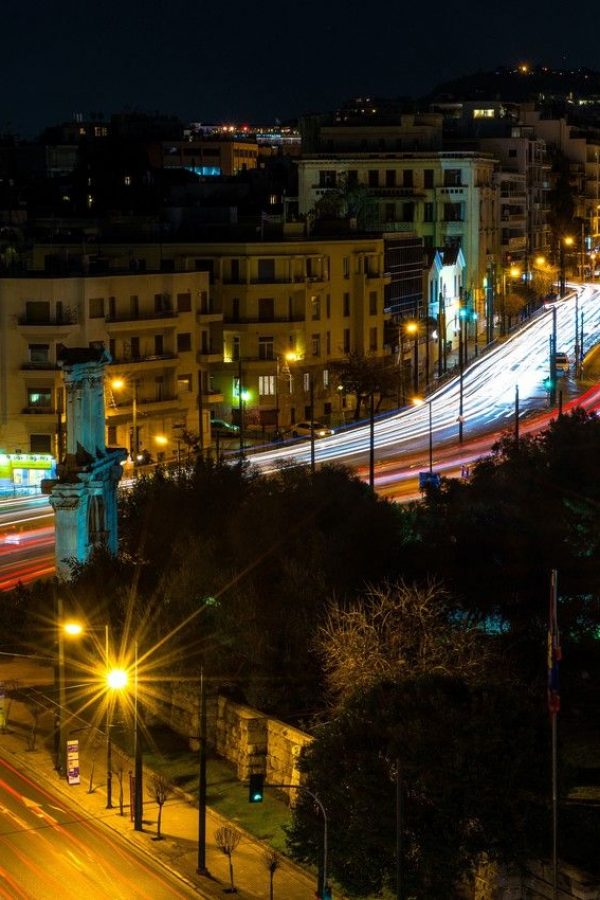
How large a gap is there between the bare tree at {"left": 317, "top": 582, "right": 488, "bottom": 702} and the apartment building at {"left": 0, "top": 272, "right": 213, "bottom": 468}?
97.1ft

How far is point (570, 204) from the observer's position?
140 metres

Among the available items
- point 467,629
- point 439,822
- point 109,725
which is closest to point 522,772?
point 439,822

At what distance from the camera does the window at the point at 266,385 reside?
7675 centimetres

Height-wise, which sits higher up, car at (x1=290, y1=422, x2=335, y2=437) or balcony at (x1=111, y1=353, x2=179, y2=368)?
balcony at (x1=111, y1=353, x2=179, y2=368)

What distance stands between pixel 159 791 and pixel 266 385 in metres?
44.5

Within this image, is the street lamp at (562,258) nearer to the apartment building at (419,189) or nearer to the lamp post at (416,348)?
the apartment building at (419,189)

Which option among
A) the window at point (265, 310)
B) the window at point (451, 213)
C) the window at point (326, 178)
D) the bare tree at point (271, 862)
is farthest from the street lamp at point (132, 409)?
the window at point (451, 213)

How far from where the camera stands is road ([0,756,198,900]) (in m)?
28.9

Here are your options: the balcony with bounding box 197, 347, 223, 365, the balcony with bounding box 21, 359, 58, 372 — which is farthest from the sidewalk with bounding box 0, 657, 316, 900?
the balcony with bounding box 197, 347, 223, 365

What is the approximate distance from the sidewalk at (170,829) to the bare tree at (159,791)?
12cm

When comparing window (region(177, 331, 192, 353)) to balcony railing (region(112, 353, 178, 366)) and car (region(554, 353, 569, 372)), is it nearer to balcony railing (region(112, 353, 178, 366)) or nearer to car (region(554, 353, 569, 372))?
balcony railing (region(112, 353, 178, 366))

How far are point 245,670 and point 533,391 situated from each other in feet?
139

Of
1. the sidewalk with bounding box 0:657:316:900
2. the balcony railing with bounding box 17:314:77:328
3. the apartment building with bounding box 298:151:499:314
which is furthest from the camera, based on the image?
the apartment building with bounding box 298:151:499:314

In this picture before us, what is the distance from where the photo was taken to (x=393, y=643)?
34.6 metres
